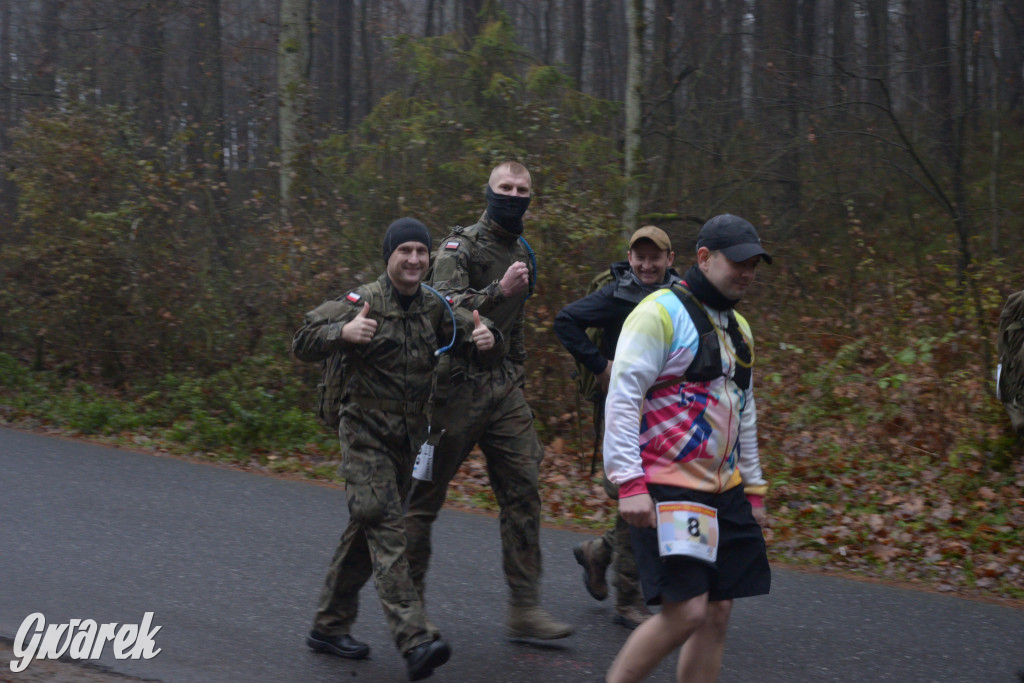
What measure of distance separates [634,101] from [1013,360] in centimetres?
839

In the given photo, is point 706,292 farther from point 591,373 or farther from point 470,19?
point 470,19

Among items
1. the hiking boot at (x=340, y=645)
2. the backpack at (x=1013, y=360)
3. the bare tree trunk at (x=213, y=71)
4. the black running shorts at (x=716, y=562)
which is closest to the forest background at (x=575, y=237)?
the bare tree trunk at (x=213, y=71)

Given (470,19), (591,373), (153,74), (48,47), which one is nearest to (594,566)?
(591,373)

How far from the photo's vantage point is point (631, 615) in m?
5.48

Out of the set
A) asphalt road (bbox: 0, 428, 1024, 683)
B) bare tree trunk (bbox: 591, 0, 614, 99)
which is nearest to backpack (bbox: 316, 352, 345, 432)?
asphalt road (bbox: 0, 428, 1024, 683)

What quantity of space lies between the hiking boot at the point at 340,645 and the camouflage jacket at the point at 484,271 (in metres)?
1.61

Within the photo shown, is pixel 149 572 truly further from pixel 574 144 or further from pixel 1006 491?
pixel 574 144

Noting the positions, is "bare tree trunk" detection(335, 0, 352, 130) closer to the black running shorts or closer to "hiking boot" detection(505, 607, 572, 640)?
"hiking boot" detection(505, 607, 572, 640)

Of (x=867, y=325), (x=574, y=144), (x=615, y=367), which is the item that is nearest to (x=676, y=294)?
(x=615, y=367)

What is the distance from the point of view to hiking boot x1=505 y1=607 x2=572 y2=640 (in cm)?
514

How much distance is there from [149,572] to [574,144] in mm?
7915

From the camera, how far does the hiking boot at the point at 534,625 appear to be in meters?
5.14

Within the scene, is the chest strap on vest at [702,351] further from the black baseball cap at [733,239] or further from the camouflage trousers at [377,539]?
the camouflage trousers at [377,539]

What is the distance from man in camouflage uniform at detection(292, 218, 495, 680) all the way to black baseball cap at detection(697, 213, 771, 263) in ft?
4.59
